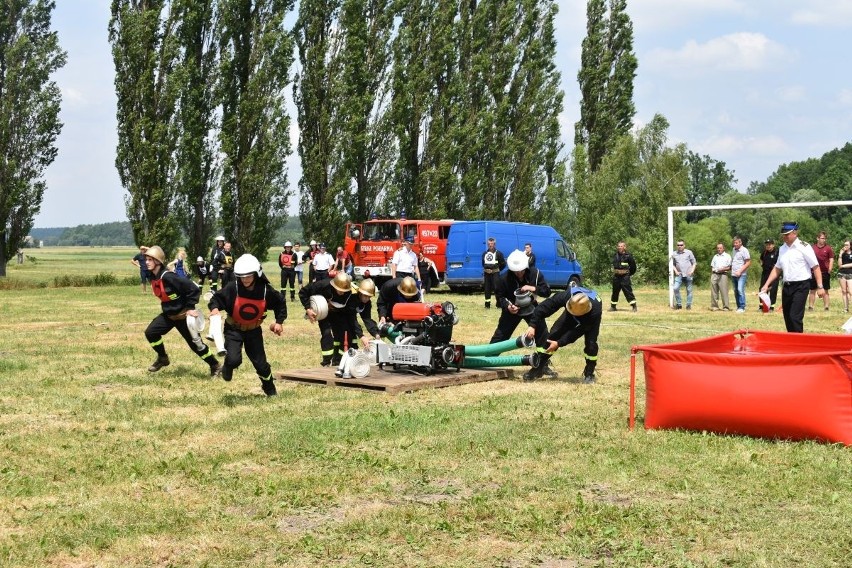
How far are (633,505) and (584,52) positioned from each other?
43727 mm

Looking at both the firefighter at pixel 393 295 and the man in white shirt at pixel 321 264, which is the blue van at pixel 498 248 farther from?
the firefighter at pixel 393 295

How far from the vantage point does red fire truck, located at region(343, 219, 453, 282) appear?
3366 cm

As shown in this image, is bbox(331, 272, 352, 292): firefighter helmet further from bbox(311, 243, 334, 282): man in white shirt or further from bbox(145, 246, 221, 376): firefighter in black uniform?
bbox(311, 243, 334, 282): man in white shirt

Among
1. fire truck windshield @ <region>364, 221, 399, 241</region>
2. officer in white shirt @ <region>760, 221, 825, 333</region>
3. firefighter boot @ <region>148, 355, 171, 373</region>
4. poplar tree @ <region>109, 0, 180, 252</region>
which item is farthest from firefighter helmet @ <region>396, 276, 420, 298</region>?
poplar tree @ <region>109, 0, 180, 252</region>

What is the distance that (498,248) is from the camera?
111 feet

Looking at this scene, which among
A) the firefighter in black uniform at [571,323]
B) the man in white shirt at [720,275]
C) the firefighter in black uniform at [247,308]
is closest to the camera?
the firefighter in black uniform at [247,308]

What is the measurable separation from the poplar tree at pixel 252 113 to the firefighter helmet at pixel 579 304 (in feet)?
98.1

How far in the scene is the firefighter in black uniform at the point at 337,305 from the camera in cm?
1302

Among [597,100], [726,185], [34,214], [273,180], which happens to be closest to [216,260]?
[273,180]

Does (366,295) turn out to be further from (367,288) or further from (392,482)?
(392,482)

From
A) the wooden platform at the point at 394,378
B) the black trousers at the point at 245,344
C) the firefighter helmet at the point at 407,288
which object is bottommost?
the wooden platform at the point at 394,378

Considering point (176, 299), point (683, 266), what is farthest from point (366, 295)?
point (683, 266)

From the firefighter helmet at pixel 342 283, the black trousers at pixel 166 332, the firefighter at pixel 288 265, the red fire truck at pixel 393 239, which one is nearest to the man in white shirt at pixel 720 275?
the red fire truck at pixel 393 239

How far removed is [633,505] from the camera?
6691mm
